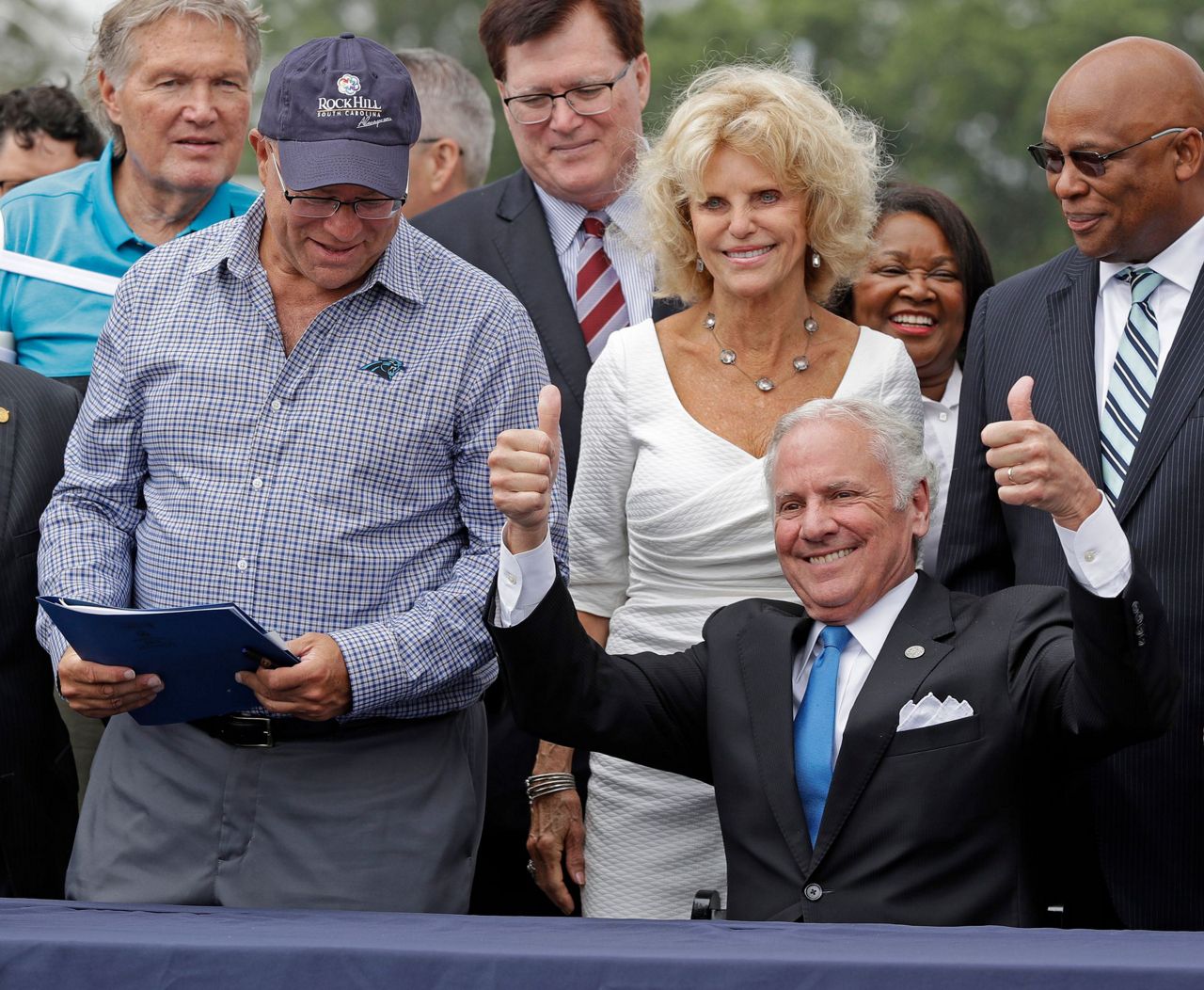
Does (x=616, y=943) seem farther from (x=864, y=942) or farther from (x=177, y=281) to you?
(x=177, y=281)

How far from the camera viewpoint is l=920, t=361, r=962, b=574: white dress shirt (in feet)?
13.7

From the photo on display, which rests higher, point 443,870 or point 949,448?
point 949,448

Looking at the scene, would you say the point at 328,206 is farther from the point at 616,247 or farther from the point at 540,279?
the point at 616,247

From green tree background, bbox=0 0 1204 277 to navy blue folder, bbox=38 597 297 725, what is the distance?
3099cm

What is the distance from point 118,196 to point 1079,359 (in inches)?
89.6

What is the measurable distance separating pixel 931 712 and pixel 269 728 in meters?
1.19

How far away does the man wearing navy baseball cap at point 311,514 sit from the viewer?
3293 mm

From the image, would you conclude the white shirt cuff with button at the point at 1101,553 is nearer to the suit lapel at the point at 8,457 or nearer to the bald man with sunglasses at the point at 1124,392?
the bald man with sunglasses at the point at 1124,392

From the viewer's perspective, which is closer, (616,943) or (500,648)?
(616,943)

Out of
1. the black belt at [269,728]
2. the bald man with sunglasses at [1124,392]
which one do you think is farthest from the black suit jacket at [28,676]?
the bald man with sunglasses at [1124,392]

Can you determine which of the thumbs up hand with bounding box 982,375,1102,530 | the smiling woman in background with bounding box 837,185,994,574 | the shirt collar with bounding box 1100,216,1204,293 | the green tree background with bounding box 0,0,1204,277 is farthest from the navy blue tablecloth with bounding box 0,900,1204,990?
the green tree background with bounding box 0,0,1204,277

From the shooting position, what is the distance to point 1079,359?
144 inches

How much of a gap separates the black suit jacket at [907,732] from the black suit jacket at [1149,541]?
0.30m

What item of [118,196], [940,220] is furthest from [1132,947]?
[118,196]
